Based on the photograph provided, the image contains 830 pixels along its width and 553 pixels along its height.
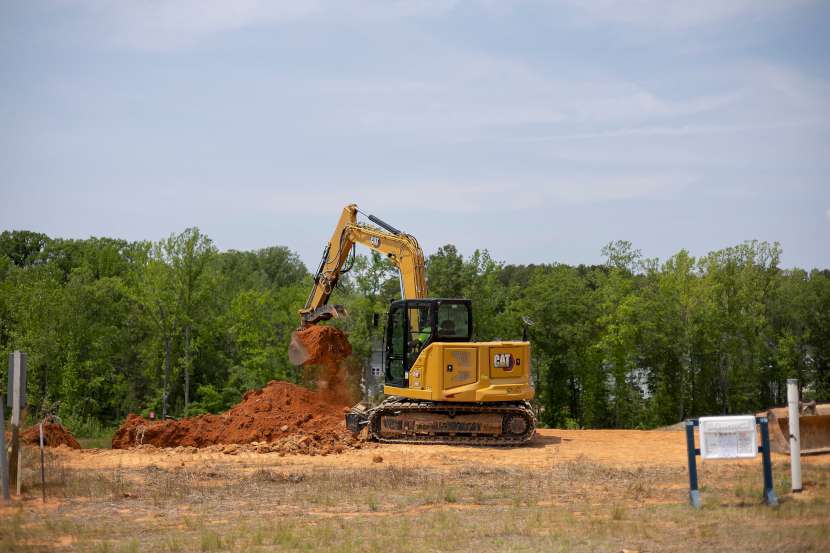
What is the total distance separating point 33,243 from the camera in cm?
7194

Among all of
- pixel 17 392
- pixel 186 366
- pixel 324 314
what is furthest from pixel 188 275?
pixel 17 392

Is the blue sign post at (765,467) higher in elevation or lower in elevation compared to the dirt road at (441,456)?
higher

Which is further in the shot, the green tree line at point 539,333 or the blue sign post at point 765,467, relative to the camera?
the green tree line at point 539,333

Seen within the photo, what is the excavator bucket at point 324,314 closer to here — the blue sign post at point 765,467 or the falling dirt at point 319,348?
the falling dirt at point 319,348

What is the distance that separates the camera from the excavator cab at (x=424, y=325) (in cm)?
2034

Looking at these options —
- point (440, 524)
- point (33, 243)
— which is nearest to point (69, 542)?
→ point (440, 524)

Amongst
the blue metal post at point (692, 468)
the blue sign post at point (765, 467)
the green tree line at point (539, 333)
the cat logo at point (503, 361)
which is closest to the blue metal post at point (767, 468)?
the blue sign post at point (765, 467)

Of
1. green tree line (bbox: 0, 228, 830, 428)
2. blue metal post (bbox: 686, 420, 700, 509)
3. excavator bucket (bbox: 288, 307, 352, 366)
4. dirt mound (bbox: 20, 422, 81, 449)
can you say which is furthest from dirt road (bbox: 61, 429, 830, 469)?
green tree line (bbox: 0, 228, 830, 428)

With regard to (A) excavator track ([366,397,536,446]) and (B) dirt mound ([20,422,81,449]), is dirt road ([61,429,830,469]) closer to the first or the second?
(A) excavator track ([366,397,536,446])

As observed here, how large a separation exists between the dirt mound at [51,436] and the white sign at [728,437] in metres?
14.4

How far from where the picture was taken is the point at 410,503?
1299 cm

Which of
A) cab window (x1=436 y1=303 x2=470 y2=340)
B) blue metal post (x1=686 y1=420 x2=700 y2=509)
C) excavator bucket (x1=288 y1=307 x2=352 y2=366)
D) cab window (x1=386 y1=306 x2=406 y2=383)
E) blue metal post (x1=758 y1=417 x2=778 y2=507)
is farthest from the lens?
excavator bucket (x1=288 y1=307 x2=352 y2=366)

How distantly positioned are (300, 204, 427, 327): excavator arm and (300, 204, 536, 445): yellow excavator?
833mm

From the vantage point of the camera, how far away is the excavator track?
20109 mm
